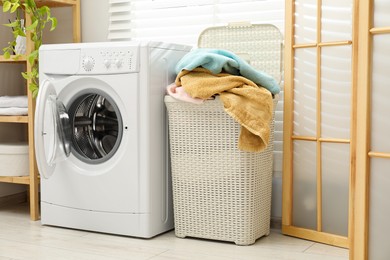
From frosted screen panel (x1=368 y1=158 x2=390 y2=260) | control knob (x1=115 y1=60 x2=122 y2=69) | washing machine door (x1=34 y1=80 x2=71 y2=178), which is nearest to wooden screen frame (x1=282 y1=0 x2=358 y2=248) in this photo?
frosted screen panel (x1=368 y1=158 x2=390 y2=260)

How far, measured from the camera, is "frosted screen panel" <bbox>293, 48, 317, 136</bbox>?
271 cm

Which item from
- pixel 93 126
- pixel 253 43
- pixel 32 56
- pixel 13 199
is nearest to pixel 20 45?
pixel 32 56

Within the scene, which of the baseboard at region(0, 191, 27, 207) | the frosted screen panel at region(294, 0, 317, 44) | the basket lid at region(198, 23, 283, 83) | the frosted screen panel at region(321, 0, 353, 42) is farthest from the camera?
the baseboard at region(0, 191, 27, 207)

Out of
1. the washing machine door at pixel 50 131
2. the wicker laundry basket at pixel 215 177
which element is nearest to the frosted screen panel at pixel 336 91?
the wicker laundry basket at pixel 215 177

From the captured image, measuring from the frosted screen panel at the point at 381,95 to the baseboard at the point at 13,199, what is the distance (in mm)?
2268

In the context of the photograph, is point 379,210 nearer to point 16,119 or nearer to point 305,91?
point 305,91

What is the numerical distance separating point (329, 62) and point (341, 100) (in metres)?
0.17

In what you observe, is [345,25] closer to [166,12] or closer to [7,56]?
[166,12]

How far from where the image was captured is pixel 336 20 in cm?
263

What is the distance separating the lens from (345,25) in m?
2.60

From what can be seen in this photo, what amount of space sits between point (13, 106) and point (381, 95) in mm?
1921

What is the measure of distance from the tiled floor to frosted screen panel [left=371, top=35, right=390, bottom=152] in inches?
26.7

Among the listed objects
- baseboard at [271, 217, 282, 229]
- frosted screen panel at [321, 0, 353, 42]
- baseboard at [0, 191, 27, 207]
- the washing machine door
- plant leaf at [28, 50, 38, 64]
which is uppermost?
frosted screen panel at [321, 0, 353, 42]

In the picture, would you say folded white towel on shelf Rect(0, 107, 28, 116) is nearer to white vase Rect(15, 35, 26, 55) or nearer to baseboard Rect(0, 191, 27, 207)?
white vase Rect(15, 35, 26, 55)
